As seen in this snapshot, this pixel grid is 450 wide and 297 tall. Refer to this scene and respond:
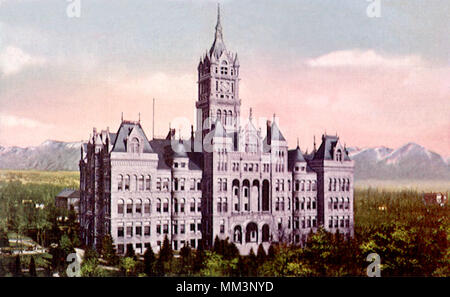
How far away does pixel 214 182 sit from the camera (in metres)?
44.4

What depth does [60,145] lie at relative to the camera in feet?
126

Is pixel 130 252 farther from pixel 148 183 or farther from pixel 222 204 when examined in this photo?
pixel 222 204

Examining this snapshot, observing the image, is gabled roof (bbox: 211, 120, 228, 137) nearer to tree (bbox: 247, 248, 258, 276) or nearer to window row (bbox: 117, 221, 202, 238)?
window row (bbox: 117, 221, 202, 238)

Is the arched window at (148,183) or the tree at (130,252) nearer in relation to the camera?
the tree at (130,252)

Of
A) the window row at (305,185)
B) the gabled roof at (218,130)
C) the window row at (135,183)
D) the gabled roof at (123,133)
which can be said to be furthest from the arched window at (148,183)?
the window row at (305,185)

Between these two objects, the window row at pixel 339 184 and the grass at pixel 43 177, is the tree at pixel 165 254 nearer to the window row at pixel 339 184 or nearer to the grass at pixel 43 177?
the grass at pixel 43 177

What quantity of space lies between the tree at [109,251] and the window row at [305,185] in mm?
19405

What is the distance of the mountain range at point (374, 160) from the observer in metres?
37.7

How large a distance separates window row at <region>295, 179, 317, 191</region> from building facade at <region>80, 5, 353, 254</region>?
10cm

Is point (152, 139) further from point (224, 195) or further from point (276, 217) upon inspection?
point (276, 217)

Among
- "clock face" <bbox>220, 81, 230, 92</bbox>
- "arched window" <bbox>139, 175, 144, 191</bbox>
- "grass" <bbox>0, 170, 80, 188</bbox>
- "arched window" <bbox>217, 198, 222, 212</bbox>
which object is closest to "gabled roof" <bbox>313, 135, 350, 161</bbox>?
"clock face" <bbox>220, 81, 230, 92</bbox>

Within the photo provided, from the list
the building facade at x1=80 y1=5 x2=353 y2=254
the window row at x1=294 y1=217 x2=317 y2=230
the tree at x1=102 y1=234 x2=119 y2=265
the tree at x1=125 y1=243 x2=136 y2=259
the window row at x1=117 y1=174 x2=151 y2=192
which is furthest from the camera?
the window row at x1=294 y1=217 x2=317 y2=230

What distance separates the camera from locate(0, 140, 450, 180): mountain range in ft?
124
